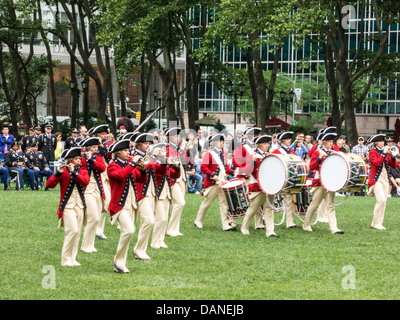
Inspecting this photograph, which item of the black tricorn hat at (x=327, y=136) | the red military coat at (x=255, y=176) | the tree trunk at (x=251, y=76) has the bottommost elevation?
the red military coat at (x=255, y=176)

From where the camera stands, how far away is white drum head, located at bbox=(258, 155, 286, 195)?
1525 centimetres

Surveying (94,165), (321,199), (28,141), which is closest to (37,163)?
(28,141)

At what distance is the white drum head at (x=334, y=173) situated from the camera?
15820 mm

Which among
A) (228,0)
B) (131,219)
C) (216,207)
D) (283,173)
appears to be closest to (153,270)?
(131,219)

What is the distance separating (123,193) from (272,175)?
4.61m

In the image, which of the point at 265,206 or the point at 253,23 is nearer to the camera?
the point at 265,206

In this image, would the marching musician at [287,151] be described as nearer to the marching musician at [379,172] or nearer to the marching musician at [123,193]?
the marching musician at [379,172]

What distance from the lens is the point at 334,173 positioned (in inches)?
629

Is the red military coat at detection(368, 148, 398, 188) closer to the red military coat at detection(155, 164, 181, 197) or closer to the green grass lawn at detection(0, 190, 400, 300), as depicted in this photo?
the green grass lawn at detection(0, 190, 400, 300)

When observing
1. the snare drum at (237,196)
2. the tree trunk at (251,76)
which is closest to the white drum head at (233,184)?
the snare drum at (237,196)

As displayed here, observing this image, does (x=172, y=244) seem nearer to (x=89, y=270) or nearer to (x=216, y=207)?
(x=89, y=270)

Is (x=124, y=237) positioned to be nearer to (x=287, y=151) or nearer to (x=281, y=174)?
(x=281, y=174)

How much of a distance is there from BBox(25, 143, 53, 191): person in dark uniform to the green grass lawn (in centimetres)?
909

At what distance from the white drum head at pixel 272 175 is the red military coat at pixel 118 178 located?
Answer: 13.9 ft
